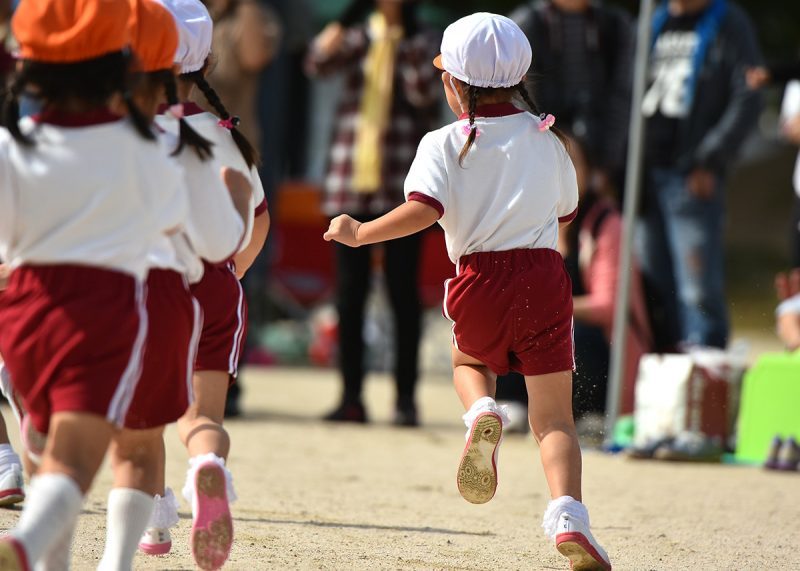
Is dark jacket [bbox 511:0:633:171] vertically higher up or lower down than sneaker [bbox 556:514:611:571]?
higher up

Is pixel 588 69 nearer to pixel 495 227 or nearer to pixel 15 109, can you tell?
pixel 495 227

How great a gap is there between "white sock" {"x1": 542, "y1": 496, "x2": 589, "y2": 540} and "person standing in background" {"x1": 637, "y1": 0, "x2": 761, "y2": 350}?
3.62 meters

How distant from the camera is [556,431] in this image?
13.5ft

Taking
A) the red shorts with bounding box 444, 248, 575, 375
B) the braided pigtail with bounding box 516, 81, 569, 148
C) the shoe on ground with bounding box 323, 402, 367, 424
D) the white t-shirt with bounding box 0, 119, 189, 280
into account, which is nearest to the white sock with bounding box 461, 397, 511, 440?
the red shorts with bounding box 444, 248, 575, 375

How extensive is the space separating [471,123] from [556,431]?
89cm

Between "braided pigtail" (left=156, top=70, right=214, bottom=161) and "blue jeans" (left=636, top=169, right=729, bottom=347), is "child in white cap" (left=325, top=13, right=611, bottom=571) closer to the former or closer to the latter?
"braided pigtail" (left=156, top=70, right=214, bottom=161)

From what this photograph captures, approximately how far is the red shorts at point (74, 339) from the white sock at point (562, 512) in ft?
4.14

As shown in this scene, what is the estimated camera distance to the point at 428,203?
13.7ft

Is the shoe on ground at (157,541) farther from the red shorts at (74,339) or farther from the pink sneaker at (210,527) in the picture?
the red shorts at (74,339)

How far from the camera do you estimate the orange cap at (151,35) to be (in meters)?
3.46

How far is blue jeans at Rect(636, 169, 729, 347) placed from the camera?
7.43 meters

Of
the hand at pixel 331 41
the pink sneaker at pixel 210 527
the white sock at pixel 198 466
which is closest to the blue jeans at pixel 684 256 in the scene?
the hand at pixel 331 41

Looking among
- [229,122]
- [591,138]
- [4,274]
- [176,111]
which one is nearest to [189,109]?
[229,122]

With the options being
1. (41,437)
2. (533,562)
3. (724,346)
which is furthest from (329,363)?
(41,437)
